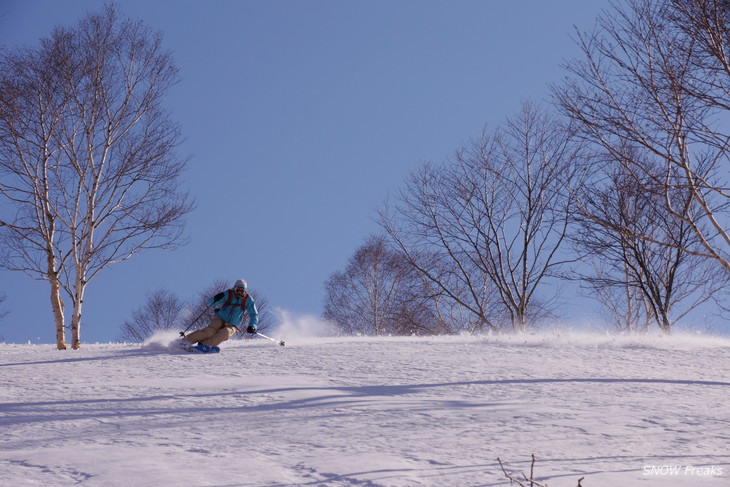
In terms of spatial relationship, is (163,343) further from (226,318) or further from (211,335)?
(226,318)

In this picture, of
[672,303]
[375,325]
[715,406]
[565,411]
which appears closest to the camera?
[565,411]

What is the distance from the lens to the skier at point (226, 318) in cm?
1170

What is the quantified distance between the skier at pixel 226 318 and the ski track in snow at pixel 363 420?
1.03 meters

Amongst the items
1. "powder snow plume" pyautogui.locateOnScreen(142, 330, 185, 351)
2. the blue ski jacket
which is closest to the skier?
the blue ski jacket

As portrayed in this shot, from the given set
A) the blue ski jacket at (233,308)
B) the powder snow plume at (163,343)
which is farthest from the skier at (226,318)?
the powder snow plume at (163,343)

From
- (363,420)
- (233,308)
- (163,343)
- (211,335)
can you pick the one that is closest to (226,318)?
(233,308)

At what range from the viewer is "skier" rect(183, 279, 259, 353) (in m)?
11.7

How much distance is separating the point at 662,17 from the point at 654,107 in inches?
53.3

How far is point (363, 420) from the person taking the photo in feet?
19.5

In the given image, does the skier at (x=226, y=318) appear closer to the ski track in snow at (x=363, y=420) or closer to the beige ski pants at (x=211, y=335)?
the beige ski pants at (x=211, y=335)

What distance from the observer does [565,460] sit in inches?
186

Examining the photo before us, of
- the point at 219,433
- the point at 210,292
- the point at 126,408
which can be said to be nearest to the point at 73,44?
the point at 126,408

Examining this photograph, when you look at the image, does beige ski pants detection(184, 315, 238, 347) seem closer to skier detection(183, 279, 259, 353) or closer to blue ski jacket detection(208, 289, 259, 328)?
skier detection(183, 279, 259, 353)

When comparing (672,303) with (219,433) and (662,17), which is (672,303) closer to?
(662,17)
